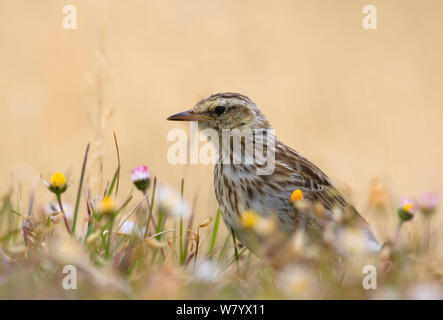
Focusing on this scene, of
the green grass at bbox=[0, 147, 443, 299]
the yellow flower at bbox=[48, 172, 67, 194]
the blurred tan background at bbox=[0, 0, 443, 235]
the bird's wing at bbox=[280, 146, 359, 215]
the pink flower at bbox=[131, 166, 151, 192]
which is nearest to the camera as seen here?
the green grass at bbox=[0, 147, 443, 299]

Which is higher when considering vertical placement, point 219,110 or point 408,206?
point 219,110

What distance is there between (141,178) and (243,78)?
840cm

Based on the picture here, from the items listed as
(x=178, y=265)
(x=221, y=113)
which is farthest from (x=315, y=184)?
(x=178, y=265)

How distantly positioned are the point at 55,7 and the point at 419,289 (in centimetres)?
1165

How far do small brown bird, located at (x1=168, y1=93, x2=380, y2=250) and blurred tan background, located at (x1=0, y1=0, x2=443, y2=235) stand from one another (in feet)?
11.5

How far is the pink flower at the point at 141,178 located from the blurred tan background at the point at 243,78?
453 centimetres

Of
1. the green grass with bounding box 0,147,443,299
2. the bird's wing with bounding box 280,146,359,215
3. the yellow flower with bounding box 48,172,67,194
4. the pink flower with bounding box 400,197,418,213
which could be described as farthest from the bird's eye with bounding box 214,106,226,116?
the pink flower with bounding box 400,197,418,213

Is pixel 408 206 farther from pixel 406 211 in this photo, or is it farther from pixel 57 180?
pixel 57 180

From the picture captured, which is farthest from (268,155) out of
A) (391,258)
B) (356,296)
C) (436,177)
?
(436,177)

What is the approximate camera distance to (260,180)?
5211 mm

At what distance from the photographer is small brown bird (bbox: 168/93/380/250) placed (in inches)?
193

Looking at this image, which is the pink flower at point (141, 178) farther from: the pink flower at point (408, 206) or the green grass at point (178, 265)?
the pink flower at point (408, 206)
